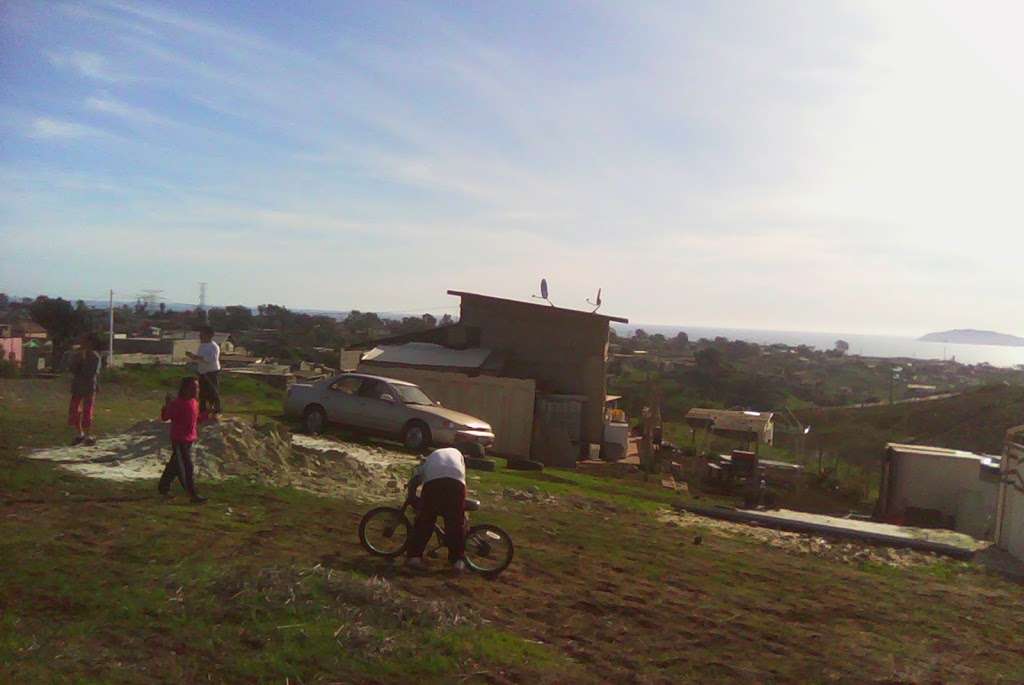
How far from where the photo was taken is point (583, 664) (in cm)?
703

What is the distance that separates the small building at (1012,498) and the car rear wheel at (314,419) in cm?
1345

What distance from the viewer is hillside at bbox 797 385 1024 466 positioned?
1638 inches

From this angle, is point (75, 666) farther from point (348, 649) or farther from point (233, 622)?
point (348, 649)

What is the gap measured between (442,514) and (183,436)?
370 cm

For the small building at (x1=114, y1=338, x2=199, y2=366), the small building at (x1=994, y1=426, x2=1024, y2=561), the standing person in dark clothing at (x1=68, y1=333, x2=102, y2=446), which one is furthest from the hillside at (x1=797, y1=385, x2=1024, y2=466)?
the small building at (x1=114, y1=338, x2=199, y2=366)

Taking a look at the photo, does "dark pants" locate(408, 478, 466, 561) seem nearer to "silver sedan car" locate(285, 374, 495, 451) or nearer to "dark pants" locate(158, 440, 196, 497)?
"dark pants" locate(158, 440, 196, 497)

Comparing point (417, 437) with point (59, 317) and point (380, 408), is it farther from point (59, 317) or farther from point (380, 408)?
point (59, 317)

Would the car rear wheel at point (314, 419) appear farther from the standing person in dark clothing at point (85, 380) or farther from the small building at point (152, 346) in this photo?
the small building at point (152, 346)

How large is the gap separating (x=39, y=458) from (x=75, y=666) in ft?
26.7

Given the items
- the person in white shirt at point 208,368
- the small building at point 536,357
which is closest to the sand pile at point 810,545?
the person in white shirt at point 208,368

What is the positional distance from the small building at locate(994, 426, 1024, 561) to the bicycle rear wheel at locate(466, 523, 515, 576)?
33.3 ft

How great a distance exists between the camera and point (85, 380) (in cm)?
1402

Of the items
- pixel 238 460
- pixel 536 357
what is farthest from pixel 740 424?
pixel 238 460

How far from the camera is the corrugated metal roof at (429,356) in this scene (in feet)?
95.0
